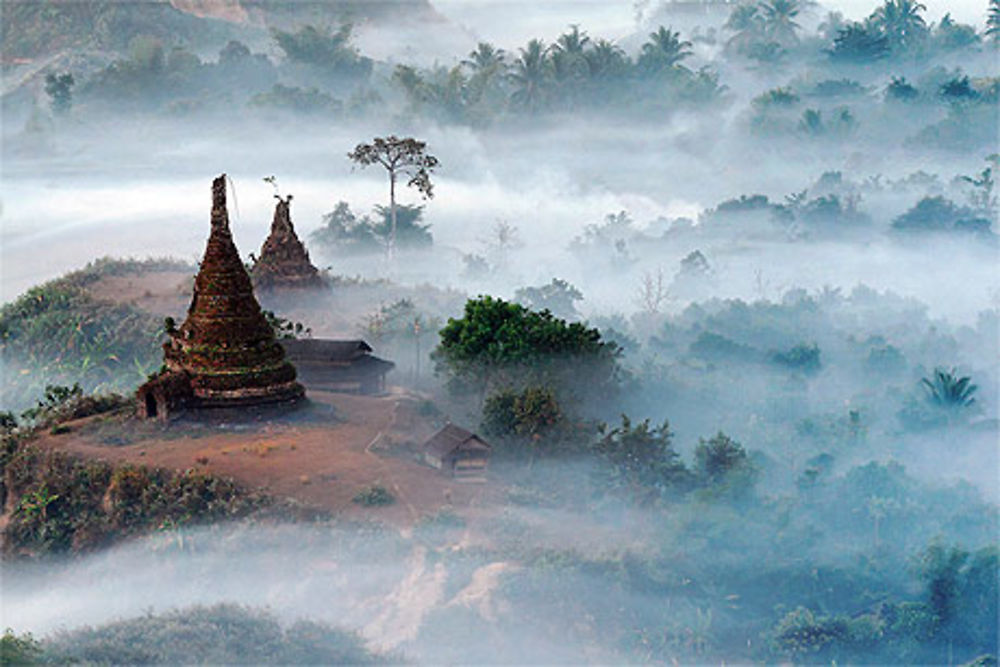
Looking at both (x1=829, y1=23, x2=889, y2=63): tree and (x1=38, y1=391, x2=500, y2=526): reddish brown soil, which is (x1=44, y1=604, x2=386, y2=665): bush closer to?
(x1=38, y1=391, x2=500, y2=526): reddish brown soil

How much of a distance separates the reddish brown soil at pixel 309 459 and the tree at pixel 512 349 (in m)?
4.48

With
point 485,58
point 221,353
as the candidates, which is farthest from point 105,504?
point 485,58

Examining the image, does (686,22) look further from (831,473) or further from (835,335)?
(831,473)

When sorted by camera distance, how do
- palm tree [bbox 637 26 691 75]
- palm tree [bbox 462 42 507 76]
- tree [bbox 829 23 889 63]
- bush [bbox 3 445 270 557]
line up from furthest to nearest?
palm tree [bbox 637 26 691 75] < tree [bbox 829 23 889 63] < palm tree [bbox 462 42 507 76] < bush [bbox 3 445 270 557]

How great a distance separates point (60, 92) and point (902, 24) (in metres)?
78.6

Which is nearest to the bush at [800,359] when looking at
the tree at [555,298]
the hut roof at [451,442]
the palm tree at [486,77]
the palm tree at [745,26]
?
the tree at [555,298]

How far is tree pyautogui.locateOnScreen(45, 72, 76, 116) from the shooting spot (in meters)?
105

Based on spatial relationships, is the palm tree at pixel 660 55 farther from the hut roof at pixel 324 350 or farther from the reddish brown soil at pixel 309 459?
the reddish brown soil at pixel 309 459

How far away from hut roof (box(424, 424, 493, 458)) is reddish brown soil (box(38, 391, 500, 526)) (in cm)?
71

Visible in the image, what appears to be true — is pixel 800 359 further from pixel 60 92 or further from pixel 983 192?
pixel 60 92

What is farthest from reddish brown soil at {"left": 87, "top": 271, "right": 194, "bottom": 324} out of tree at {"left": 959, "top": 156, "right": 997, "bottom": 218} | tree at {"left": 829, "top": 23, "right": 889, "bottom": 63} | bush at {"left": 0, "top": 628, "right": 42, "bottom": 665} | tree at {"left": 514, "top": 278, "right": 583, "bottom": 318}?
tree at {"left": 829, "top": 23, "right": 889, "bottom": 63}

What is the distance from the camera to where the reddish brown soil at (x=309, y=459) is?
3825cm

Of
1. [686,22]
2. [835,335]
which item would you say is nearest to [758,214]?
[835,335]

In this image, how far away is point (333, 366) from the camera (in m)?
50.5
